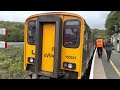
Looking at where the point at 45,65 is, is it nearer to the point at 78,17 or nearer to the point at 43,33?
the point at 43,33

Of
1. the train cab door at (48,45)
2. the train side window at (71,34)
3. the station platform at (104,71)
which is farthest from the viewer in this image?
the station platform at (104,71)

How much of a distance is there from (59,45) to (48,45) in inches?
19.6

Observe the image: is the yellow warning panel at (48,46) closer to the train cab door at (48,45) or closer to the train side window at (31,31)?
the train cab door at (48,45)

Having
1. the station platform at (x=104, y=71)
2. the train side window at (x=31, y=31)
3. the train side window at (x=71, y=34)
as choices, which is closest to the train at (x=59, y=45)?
the train side window at (x=71, y=34)

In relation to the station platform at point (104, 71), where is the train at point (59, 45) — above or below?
above

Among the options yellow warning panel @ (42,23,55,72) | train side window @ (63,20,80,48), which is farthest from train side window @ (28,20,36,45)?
train side window @ (63,20,80,48)

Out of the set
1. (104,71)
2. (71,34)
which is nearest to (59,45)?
(71,34)

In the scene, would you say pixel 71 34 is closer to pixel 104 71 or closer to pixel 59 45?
pixel 59 45

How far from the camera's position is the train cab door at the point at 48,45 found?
7.50 m

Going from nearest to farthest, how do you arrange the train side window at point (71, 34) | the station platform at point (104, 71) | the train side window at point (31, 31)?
the train side window at point (71, 34), the train side window at point (31, 31), the station platform at point (104, 71)

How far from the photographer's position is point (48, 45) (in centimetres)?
785

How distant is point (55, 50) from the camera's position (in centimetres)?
750

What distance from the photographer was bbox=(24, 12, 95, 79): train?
7.56 metres

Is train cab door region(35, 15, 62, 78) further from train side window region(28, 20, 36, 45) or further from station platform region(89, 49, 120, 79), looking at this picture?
station platform region(89, 49, 120, 79)
